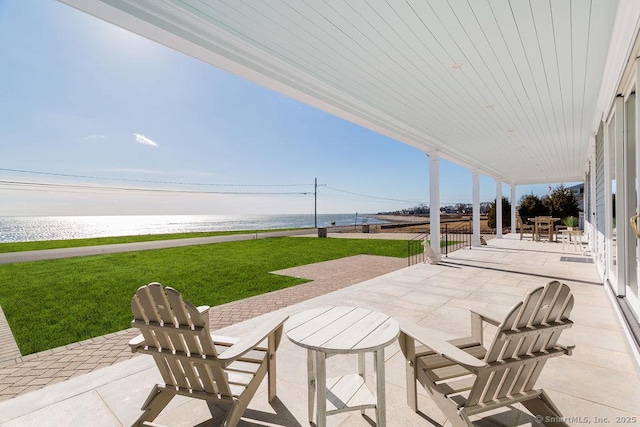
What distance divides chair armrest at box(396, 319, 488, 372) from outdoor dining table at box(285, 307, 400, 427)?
9cm

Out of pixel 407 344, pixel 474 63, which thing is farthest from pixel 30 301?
pixel 474 63

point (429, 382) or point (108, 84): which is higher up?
point (108, 84)

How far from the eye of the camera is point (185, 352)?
5.75 feet

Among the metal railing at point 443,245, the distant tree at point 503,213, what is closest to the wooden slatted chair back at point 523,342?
the metal railing at point 443,245

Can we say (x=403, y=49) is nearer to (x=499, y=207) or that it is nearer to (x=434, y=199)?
(x=434, y=199)

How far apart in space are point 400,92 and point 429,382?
3737mm

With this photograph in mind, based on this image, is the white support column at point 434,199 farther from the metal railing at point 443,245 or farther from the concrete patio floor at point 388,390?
the concrete patio floor at point 388,390

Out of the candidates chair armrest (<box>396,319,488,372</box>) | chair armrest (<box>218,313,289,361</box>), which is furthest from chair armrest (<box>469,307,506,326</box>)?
chair armrest (<box>218,313,289,361</box>)

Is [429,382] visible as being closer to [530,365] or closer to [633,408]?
[530,365]

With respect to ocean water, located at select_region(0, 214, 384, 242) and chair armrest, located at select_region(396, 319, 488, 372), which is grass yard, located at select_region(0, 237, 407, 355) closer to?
chair armrest, located at select_region(396, 319, 488, 372)

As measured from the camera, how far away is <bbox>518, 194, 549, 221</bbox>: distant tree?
1944cm

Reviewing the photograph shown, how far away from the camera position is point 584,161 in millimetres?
11000

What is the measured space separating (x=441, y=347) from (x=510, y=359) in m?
0.35

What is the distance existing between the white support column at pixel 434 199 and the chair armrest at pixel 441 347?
21.2 ft
